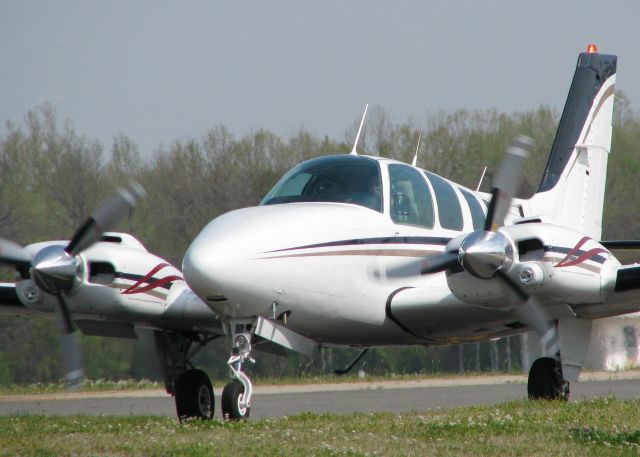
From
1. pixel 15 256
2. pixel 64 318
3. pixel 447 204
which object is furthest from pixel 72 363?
pixel 447 204

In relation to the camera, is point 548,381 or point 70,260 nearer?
point 70,260

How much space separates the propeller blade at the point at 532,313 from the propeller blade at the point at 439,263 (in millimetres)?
500

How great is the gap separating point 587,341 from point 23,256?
23.4ft

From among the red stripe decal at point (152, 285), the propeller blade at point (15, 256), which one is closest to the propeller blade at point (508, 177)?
the red stripe decal at point (152, 285)

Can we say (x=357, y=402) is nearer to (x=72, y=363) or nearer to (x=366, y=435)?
(x=72, y=363)

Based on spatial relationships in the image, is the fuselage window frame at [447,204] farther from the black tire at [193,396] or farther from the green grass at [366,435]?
the black tire at [193,396]

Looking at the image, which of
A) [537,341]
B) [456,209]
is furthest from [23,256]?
[537,341]

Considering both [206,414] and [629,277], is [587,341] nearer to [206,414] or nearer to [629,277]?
[629,277]

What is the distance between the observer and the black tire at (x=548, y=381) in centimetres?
1334

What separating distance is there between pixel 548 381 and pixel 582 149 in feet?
15.3

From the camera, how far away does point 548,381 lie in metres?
13.4

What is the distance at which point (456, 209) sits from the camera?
521 inches

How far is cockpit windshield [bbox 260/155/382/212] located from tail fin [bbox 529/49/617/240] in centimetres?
479

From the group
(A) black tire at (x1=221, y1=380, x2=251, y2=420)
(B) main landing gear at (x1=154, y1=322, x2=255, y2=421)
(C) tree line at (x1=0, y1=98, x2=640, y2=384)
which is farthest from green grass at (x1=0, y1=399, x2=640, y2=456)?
(C) tree line at (x1=0, y1=98, x2=640, y2=384)
